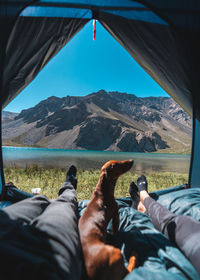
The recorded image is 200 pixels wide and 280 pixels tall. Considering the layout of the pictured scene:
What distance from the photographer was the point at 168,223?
1.47 m

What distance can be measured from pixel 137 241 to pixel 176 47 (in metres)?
2.74

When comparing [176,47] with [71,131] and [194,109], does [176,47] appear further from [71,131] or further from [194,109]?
[71,131]

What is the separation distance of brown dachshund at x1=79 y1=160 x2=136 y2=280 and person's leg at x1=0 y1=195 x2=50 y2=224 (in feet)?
1.44

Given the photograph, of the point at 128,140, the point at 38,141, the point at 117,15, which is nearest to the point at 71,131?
the point at 38,141

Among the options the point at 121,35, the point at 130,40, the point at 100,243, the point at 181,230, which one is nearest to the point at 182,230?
the point at 181,230

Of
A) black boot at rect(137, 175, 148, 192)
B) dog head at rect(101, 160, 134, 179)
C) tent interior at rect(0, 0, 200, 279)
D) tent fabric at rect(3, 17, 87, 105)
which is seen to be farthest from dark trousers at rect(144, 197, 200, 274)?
tent fabric at rect(3, 17, 87, 105)

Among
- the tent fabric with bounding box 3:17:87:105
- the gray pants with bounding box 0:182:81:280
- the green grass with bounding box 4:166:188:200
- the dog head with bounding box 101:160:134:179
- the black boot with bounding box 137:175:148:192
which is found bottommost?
the green grass with bounding box 4:166:188:200

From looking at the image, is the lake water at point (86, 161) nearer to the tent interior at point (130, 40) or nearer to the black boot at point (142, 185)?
the tent interior at point (130, 40)

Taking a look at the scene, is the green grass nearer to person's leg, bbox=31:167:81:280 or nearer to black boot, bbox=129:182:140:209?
black boot, bbox=129:182:140:209

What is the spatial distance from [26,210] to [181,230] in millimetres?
1348

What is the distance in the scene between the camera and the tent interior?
217 centimetres

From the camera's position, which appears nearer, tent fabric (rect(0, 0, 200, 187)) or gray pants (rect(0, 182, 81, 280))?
gray pants (rect(0, 182, 81, 280))

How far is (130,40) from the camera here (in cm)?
293

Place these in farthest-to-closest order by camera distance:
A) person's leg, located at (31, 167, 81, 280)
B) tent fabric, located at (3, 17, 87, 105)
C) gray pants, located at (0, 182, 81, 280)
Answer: tent fabric, located at (3, 17, 87, 105) < person's leg, located at (31, 167, 81, 280) < gray pants, located at (0, 182, 81, 280)
